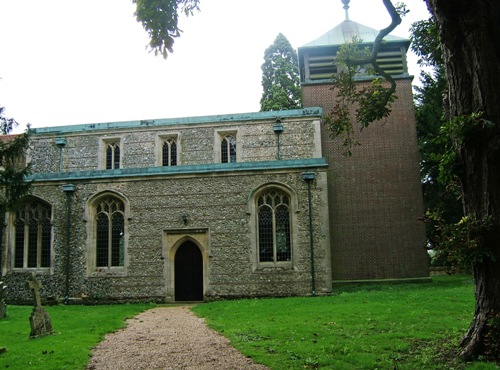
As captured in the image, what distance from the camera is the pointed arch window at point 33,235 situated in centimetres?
1928

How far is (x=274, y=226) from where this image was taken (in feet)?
59.6

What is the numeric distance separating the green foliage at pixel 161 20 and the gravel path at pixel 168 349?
5127 mm

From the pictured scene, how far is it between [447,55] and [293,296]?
11405 mm

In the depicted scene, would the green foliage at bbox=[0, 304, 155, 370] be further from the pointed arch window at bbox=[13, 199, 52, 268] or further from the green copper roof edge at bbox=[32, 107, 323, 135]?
the green copper roof edge at bbox=[32, 107, 323, 135]

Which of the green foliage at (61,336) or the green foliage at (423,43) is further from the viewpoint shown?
the green foliage at (423,43)

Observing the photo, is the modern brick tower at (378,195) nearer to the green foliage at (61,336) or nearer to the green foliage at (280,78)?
the green foliage at (280,78)

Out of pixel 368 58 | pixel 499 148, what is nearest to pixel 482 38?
pixel 499 148

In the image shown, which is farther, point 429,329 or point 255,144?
point 255,144

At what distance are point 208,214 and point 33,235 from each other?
7.21m

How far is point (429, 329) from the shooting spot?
945cm

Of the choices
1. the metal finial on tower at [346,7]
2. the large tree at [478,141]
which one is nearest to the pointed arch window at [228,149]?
the metal finial on tower at [346,7]

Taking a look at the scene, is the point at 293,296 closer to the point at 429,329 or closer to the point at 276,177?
the point at 276,177

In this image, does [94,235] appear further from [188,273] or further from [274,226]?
[274,226]

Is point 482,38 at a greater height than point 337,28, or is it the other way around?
point 337,28
